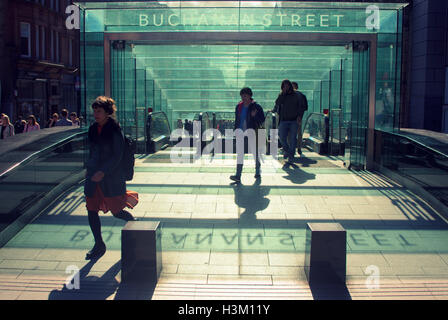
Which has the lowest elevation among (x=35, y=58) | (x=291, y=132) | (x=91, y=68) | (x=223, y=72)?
(x=291, y=132)

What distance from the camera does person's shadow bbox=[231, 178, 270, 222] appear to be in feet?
22.7

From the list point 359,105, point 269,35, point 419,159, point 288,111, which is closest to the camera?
point 419,159

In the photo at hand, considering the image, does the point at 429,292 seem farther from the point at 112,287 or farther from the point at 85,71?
the point at 85,71

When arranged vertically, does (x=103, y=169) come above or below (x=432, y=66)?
below

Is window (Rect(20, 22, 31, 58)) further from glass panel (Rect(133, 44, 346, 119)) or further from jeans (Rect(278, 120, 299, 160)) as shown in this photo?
jeans (Rect(278, 120, 299, 160))

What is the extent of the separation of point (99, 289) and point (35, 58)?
30792mm

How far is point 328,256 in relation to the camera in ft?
14.9

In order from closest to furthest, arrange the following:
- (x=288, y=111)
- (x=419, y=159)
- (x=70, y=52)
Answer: (x=419, y=159)
(x=288, y=111)
(x=70, y=52)

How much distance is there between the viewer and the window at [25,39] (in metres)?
32.0

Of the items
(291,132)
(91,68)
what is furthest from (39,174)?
(291,132)

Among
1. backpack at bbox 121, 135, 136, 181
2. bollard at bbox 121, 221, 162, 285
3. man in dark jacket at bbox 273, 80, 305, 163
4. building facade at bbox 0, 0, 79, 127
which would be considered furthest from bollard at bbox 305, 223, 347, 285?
building facade at bbox 0, 0, 79, 127

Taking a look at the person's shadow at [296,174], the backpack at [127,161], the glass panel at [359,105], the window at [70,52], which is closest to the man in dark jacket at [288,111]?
the person's shadow at [296,174]

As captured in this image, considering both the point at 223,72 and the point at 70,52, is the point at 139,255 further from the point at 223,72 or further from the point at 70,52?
the point at 70,52

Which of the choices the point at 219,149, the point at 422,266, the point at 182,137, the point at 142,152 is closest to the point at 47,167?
the point at 422,266
